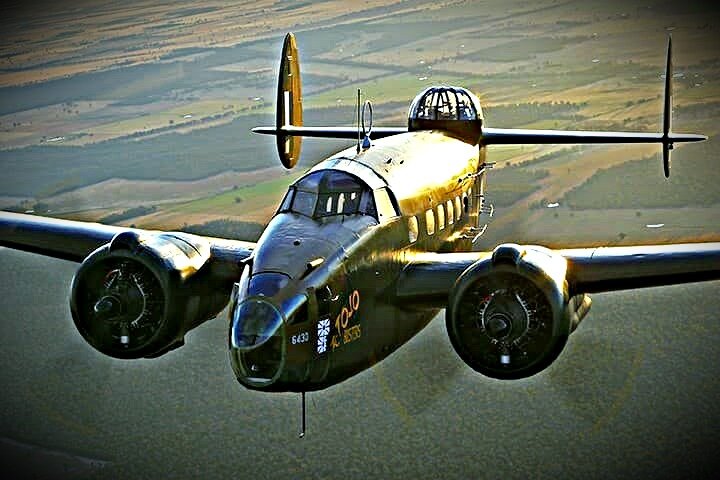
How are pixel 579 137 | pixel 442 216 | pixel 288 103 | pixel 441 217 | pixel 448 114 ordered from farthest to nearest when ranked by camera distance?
pixel 288 103, pixel 448 114, pixel 579 137, pixel 442 216, pixel 441 217

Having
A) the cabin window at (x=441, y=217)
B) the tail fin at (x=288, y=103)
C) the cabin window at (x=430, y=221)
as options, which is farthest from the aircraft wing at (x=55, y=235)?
the tail fin at (x=288, y=103)

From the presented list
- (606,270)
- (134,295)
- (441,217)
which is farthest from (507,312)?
(134,295)

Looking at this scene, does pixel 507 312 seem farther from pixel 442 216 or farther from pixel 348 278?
pixel 442 216

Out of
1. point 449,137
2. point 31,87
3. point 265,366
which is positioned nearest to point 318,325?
point 265,366

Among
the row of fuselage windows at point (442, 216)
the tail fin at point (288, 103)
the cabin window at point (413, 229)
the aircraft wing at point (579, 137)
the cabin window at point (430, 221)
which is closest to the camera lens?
the cabin window at point (413, 229)

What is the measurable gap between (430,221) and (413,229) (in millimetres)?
1486

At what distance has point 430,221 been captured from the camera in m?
27.6

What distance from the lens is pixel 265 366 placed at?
2114 centimetres

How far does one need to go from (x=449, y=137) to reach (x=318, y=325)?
13490mm

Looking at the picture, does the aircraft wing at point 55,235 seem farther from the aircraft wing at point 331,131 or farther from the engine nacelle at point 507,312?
the aircraft wing at point 331,131

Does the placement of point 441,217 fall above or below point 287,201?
below

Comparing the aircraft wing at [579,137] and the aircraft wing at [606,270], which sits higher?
the aircraft wing at [579,137]

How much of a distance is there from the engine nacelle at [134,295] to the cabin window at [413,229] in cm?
538

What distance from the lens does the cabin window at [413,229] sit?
2602 cm
